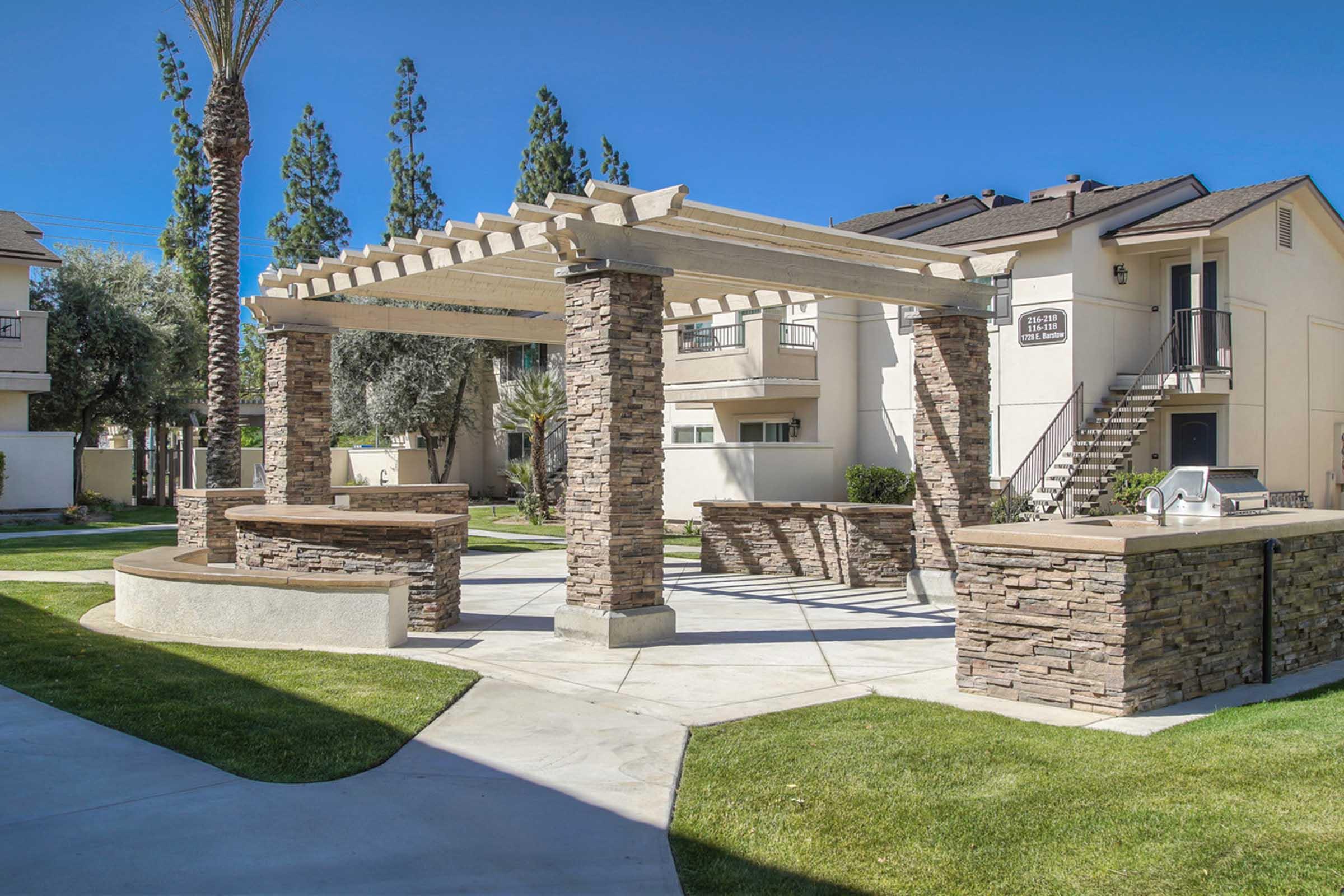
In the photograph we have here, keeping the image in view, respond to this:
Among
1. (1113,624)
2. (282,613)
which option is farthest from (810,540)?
(1113,624)

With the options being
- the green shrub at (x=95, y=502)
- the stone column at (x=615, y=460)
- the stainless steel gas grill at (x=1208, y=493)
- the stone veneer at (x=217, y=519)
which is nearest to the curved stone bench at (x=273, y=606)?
the stone column at (x=615, y=460)

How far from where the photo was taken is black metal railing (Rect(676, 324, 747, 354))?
25.6 metres

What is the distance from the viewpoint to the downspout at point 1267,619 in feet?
27.5

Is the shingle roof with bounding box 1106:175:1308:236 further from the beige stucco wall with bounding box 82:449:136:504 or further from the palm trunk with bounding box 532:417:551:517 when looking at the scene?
the beige stucco wall with bounding box 82:449:136:504

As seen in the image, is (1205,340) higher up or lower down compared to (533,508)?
higher up

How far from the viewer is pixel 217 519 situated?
1639cm

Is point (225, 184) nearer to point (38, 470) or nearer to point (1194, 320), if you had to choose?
point (38, 470)

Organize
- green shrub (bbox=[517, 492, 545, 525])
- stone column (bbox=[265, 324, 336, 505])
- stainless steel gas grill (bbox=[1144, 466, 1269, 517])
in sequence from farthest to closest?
1. green shrub (bbox=[517, 492, 545, 525])
2. stone column (bbox=[265, 324, 336, 505])
3. stainless steel gas grill (bbox=[1144, 466, 1269, 517])

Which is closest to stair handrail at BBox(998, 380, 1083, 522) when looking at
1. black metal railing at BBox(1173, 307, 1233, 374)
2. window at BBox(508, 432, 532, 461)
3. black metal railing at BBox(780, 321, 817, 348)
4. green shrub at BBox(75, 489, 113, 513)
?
black metal railing at BBox(1173, 307, 1233, 374)

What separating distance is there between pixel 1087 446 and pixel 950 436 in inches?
375

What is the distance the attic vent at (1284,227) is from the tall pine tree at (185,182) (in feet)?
111

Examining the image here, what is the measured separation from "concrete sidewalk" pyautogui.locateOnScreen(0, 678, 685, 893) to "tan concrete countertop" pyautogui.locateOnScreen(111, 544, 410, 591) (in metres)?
3.01

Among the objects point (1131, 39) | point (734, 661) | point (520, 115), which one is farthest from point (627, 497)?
point (520, 115)

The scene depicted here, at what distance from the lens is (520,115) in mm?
42281
